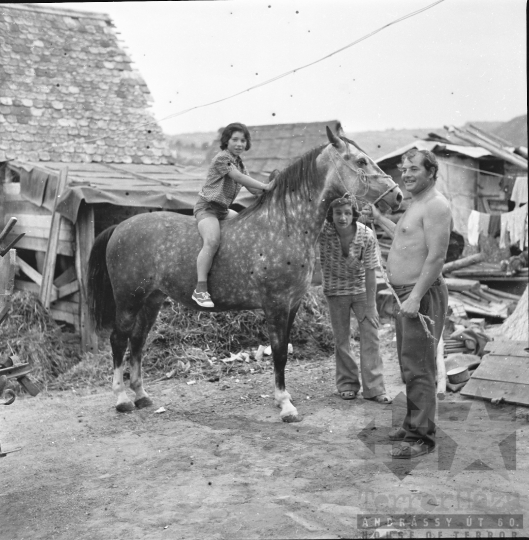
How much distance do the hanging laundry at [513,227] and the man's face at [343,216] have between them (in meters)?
8.18

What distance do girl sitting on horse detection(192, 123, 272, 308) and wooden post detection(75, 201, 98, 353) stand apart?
340 centimetres

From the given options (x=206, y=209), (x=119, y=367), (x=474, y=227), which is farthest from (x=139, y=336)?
(x=474, y=227)

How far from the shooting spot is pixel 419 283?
4.43m

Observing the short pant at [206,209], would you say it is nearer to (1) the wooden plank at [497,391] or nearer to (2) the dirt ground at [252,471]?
(2) the dirt ground at [252,471]

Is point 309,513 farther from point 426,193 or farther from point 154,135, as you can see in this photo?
point 154,135

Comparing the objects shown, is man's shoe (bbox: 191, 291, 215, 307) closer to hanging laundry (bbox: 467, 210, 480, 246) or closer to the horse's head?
the horse's head

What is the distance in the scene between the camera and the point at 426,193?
458 cm

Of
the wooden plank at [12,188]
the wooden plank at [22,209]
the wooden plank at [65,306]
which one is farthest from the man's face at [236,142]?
the wooden plank at [12,188]

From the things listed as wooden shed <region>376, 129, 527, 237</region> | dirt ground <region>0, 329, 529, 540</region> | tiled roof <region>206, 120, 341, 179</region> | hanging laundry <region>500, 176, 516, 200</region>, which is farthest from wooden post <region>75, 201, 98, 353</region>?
hanging laundry <region>500, 176, 516, 200</region>

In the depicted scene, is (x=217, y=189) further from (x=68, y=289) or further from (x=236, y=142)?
(x=68, y=289)

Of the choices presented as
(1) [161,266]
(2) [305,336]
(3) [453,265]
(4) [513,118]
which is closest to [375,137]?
(4) [513,118]

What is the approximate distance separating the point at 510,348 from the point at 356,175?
2.54 m

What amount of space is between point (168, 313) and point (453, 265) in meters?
6.84

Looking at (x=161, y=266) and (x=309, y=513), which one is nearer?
(x=309, y=513)
